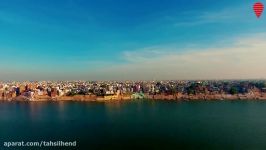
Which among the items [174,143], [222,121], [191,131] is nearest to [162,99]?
[222,121]

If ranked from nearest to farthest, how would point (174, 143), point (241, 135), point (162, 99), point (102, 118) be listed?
1. point (174, 143)
2. point (241, 135)
3. point (102, 118)
4. point (162, 99)

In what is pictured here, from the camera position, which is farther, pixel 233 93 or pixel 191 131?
pixel 233 93

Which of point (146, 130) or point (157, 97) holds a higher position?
point (157, 97)

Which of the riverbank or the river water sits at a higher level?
the riverbank

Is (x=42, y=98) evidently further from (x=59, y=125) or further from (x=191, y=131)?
(x=191, y=131)

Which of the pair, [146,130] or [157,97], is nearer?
[146,130]

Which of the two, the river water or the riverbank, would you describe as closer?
the river water

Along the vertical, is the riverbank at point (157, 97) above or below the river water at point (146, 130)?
above

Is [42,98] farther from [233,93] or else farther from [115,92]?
[233,93]

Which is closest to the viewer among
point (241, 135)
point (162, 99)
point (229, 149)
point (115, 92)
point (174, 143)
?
point (229, 149)

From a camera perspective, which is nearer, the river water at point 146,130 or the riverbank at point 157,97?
the river water at point 146,130
